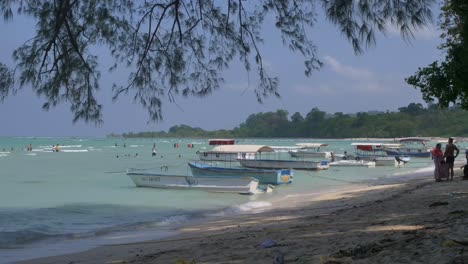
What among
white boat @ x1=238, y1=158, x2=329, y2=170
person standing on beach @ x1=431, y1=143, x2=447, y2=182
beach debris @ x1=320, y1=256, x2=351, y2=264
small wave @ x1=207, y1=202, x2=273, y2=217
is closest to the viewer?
beach debris @ x1=320, y1=256, x2=351, y2=264

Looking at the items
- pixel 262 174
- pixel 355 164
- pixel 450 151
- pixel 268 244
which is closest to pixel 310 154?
pixel 355 164

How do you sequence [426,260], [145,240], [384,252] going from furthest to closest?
1. [145,240]
2. [384,252]
3. [426,260]

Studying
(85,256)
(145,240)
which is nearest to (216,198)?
(145,240)

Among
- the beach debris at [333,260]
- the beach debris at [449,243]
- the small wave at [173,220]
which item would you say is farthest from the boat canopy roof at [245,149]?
the beach debris at [449,243]

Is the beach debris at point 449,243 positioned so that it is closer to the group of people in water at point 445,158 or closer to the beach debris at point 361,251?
the beach debris at point 361,251

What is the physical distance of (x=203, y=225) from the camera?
12.6m

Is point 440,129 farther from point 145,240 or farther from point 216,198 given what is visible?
point 145,240

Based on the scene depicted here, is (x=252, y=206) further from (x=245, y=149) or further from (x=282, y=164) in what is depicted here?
(x=282, y=164)

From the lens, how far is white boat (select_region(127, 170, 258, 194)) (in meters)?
21.1

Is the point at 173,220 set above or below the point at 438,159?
below

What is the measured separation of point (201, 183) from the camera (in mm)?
22031

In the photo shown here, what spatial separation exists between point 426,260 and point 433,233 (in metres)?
1.21

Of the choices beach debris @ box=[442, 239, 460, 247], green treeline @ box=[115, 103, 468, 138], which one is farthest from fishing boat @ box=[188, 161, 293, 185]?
green treeline @ box=[115, 103, 468, 138]

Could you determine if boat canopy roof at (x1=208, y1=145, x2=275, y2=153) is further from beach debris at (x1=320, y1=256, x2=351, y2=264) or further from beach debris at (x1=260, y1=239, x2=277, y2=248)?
beach debris at (x1=320, y1=256, x2=351, y2=264)
